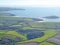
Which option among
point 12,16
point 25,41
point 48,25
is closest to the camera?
point 25,41

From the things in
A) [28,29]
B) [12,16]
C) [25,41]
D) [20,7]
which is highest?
[20,7]

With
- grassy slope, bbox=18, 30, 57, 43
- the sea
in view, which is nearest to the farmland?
grassy slope, bbox=18, 30, 57, 43

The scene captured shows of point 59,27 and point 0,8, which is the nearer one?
point 59,27

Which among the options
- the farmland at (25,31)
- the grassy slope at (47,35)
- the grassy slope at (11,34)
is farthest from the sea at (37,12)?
the grassy slope at (11,34)

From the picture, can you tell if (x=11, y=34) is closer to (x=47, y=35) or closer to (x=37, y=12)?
(x=47, y=35)

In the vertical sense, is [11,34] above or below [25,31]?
below

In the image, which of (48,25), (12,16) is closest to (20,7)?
(12,16)

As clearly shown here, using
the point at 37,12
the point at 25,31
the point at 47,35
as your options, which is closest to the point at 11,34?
the point at 25,31

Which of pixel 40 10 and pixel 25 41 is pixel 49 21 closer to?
pixel 40 10

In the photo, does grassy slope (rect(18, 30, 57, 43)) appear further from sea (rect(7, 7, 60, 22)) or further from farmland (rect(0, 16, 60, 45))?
sea (rect(7, 7, 60, 22))

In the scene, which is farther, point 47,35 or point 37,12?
point 37,12

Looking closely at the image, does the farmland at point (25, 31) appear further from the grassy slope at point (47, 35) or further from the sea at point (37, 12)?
the sea at point (37, 12)
